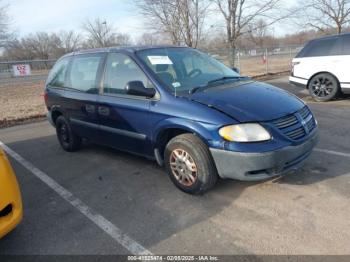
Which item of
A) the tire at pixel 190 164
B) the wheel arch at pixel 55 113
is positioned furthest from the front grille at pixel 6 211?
the wheel arch at pixel 55 113

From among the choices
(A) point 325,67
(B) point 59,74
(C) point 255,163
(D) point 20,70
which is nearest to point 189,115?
(C) point 255,163

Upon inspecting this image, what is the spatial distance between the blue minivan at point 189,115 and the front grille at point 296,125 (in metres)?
0.01

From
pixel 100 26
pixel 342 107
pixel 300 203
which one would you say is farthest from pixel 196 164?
pixel 100 26

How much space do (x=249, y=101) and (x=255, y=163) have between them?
0.73m

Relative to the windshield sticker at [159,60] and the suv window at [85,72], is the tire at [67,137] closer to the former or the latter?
the suv window at [85,72]

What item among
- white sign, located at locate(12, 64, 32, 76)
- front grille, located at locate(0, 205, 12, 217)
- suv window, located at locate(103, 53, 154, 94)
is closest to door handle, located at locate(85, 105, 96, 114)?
suv window, located at locate(103, 53, 154, 94)

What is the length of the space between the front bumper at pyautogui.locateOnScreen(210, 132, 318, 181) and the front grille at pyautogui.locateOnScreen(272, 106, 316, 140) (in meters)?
0.14

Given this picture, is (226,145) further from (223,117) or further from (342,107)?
(342,107)

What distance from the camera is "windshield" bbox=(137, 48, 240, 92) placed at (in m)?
3.82

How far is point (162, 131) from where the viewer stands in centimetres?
370

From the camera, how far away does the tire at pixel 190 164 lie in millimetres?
3332

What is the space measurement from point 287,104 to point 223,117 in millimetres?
880

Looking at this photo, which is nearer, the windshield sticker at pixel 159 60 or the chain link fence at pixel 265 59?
the windshield sticker at pixel 159 60

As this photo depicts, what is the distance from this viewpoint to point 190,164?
3471 millimetres
